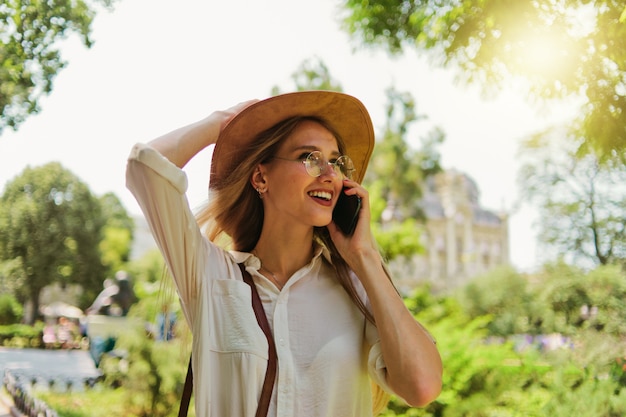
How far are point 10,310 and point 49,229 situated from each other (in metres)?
0.55

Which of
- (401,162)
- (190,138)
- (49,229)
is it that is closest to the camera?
(190,138)

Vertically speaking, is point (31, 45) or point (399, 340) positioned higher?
point (31, 45)

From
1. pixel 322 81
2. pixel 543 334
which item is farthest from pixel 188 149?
pixel 322 81

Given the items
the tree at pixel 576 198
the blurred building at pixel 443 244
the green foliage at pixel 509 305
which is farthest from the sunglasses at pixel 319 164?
the blurred building at pixel 443 244

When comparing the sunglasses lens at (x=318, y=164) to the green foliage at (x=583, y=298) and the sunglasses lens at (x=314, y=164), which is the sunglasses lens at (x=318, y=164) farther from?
the green foliage at (x=583, y=298)

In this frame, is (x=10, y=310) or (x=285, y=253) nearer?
(x=285, y=253)

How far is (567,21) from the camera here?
2.39m

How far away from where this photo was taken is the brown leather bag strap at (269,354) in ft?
4.03

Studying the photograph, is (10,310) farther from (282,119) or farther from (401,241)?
(401,241)

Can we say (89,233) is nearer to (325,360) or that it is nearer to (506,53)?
(506,53)

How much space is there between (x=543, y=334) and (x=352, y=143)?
257 cm

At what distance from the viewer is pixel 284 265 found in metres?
1.49

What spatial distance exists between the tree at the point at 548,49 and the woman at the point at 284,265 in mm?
1187

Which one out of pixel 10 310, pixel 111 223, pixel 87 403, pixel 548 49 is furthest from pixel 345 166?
pixel 111 223
